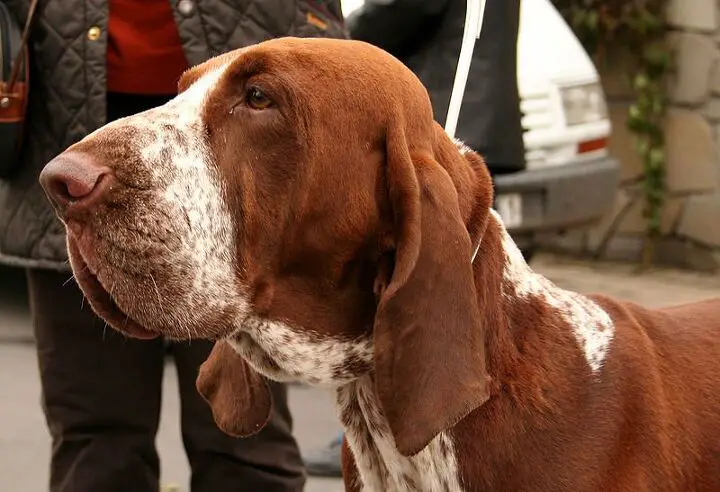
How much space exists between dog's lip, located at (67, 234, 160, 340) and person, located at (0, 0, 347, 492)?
2.30 feet

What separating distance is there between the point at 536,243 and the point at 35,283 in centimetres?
280

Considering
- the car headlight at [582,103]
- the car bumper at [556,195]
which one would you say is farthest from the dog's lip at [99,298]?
the car headlight at [582,103]

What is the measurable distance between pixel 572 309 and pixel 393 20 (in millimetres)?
1590

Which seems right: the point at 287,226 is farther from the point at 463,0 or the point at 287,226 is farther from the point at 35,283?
the point at 463,0

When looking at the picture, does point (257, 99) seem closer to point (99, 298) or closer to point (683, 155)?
point (99, 298)

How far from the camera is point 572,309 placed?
2.46 metres

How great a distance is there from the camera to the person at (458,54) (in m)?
3.77

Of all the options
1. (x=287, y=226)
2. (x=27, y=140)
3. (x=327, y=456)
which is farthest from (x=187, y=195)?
(x=327, y=456)

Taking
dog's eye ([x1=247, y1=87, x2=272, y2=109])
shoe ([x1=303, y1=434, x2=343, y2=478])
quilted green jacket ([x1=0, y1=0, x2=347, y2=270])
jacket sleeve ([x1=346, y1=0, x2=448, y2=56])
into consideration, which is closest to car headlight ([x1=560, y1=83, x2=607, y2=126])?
jacket sleeve ([x1=346, y1=0, x2=448, y2=56])

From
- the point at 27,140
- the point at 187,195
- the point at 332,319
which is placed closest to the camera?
the point at 187,195

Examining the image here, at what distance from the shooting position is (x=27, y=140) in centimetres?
299

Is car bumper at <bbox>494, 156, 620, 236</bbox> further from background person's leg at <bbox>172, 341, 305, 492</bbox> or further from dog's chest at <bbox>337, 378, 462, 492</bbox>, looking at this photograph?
dog's chest at <bbox>337, 378, 462, 492</bbox>

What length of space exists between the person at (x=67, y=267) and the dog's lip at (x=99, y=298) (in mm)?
701

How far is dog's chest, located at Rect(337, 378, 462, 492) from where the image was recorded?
2291 millimetres
